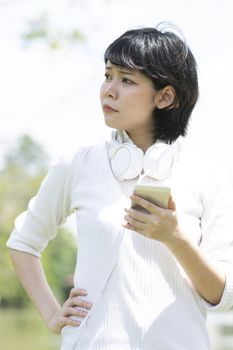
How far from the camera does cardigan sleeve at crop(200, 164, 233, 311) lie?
2.20m

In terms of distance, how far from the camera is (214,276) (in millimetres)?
2154

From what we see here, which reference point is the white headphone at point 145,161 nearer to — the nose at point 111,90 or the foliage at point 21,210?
the nose at point 111,90

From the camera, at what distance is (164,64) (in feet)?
7.61

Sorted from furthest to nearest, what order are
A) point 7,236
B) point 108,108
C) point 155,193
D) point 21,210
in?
point 21,210
point 7,236
point 108,108
point 155,193

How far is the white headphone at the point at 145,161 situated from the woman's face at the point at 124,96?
0.07 meters

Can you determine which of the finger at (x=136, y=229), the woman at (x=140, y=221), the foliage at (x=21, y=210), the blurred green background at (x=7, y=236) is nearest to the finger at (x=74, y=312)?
the woman at (x=140, y=221)

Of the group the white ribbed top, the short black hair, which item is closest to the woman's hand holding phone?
the white ribbed top

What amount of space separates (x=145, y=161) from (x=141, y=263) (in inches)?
9.4

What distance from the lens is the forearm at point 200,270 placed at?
212 cm

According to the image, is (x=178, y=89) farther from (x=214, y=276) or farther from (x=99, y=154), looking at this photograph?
(x=214, y=276)

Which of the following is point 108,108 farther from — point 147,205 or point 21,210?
point 21,210

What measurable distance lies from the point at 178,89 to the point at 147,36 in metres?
0.15

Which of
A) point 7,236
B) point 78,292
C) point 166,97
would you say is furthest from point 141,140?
point 7,236

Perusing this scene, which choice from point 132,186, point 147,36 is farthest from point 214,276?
point 147,36
